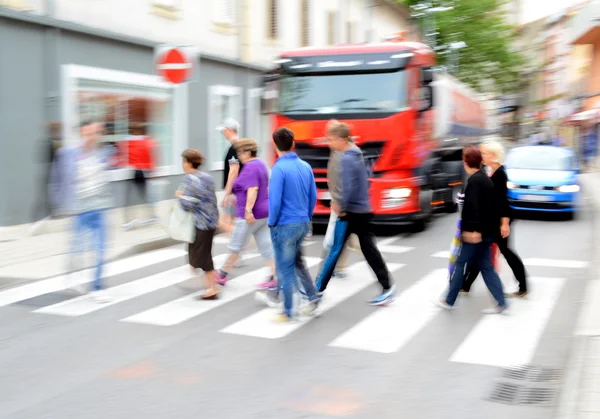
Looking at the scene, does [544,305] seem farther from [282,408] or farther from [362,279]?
[282,408]

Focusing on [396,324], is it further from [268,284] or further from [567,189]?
[567,189]

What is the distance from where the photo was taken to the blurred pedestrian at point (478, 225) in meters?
7.25

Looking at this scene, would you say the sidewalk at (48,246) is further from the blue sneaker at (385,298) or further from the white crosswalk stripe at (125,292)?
the blue sneaker at (385,298)

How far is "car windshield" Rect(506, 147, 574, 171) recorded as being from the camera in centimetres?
1667

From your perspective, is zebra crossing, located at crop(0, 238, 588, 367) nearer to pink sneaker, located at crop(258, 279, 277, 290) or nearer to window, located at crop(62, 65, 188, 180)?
pink sneaker, located at crop(258, 279, 277, 290)

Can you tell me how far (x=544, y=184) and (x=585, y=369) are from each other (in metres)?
11.3

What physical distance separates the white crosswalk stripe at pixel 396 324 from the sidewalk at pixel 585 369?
134 cm

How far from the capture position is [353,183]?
24.8ft

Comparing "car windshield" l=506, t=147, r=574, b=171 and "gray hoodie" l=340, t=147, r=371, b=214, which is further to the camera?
"car windshield" l=506, t=147, r=574, b=171

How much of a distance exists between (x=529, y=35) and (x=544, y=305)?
69238 millimetres

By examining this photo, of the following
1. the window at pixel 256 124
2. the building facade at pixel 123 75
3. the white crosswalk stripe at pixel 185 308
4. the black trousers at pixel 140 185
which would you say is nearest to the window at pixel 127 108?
the building facade at pixel 123 75

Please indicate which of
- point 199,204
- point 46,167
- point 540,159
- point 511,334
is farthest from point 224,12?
point 511,334

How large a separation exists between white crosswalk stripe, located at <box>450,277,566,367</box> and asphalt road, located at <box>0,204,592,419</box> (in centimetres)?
2

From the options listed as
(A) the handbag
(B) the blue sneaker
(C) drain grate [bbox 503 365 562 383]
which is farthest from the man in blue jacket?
(C) drain grate [bbox 503 365 562 383]
